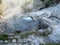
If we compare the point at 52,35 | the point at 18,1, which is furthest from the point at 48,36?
the point at 18,1

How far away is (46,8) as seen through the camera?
7.43m

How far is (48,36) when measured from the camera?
5.39 metres

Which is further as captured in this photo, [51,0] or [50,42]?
Answer: [51,0]

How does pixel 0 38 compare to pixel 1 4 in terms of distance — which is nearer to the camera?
pixel 0 38

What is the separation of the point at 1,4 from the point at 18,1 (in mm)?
682

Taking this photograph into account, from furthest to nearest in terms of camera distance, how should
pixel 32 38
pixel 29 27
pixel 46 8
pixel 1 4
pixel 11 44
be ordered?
pixel 1 4, pixel 46 8, pixel 29 27, pixel 32 38, pixel 11 44

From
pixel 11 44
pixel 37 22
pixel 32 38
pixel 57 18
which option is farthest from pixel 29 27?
pixel 11 44

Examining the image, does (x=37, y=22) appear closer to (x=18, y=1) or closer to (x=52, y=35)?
(x=52, y=35)

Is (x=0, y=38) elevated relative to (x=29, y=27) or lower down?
elevated

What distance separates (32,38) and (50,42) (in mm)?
460

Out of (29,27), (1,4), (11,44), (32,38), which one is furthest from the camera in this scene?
(1,4)

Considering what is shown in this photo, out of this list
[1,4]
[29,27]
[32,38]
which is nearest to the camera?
[32,38]

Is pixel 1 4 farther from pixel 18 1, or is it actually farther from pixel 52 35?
pixel 52 35

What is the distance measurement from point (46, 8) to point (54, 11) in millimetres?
563
